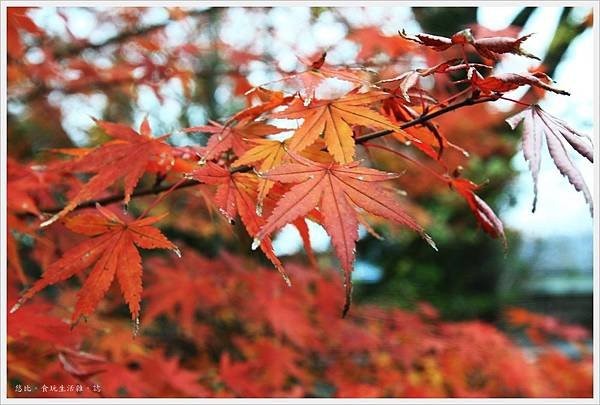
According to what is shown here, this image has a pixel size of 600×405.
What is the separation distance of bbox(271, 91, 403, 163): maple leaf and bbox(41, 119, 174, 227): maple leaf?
0.27 m

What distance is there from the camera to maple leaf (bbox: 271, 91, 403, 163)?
2.51 ft

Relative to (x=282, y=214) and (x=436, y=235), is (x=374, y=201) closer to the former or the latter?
(x=282, y=214)

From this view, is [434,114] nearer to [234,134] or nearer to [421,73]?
[421,73]

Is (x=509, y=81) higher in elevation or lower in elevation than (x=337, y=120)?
higher

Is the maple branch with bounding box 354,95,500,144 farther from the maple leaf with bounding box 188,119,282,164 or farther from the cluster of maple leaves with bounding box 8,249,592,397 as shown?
the cluster of maple leaves with bounding box 8,249,592,397

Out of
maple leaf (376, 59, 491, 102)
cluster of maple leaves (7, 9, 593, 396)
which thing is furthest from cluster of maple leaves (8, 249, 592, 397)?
maple leaf (376, 59, 491, 102)

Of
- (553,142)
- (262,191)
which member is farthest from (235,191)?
(553,142)

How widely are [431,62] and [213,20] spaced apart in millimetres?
1592

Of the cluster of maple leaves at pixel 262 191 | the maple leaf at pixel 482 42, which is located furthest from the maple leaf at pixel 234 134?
the maple leaf at pixel 482 42

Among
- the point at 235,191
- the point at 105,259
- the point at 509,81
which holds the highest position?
the point at 509,81

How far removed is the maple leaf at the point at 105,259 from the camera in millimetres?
816

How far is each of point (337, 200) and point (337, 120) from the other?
0.14 metres

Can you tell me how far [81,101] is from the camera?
2.96 meters

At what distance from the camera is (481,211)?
0.91 metres
